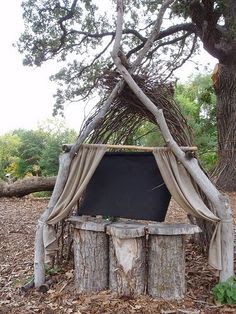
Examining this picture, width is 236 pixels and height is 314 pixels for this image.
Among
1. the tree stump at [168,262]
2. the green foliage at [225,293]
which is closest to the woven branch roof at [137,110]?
the tree stump at [168,262]

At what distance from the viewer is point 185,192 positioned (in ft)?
10.1

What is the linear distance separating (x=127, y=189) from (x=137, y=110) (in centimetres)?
78

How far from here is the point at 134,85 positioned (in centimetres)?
312

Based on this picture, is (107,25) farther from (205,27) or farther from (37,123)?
(37,123)

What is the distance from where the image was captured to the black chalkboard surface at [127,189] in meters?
3.34

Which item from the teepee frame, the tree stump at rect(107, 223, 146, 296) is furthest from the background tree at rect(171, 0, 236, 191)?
the tree stump at rect(107, 223, 146, 296)

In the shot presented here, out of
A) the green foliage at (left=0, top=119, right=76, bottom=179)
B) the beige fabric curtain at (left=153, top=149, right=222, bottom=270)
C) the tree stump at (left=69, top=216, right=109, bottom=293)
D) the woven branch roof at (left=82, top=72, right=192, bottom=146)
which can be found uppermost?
the green foliage at (left=0, top=119, right=76, bottom=179)

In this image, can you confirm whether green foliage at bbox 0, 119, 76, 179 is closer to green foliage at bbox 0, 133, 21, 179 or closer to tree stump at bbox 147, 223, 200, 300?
green foliage at bbox 0, 133, 21, 179

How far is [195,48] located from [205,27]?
249 cm

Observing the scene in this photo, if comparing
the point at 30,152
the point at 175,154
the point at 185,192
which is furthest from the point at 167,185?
the point at 30,152

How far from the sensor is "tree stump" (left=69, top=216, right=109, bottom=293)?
10.4 feet

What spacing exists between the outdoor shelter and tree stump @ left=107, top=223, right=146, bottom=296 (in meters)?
0.42

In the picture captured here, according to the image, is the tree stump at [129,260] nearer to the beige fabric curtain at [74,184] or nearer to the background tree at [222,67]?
the beige fabric curtain at [74,184]

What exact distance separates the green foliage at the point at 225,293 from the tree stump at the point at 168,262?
10.4 inches
